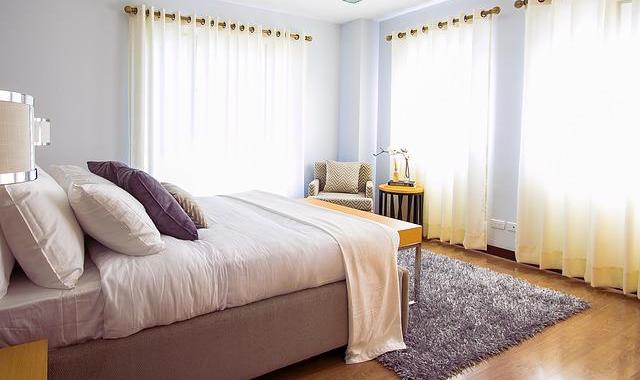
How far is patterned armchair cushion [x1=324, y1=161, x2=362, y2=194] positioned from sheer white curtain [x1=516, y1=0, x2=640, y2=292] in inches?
72.5

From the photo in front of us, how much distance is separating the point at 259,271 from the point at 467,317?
1.50 meters

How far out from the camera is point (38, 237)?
153 cm

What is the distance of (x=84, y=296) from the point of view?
1545mm

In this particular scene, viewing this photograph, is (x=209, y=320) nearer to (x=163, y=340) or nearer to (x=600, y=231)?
(x=163, y=340)

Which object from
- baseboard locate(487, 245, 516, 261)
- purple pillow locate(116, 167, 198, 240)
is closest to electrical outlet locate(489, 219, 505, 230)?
baseboard locate(487, 245, 516, 261)

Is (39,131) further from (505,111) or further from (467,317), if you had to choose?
(505,111)

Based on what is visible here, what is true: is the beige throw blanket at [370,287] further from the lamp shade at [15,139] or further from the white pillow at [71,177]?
the lamp shade at [15,139]

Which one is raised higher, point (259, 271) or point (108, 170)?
point (108, 170)

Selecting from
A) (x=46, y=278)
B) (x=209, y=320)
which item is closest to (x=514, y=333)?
(x=209, y=320)

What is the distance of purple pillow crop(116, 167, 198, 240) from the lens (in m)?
2.11

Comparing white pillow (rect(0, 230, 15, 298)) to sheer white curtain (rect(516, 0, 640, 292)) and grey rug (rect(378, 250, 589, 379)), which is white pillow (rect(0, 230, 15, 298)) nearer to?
grey rug (rect(378, 250, 589, 379))

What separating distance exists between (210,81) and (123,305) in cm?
345

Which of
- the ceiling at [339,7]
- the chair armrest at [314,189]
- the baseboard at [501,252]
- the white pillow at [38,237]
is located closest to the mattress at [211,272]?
the white pillow at [38,237]

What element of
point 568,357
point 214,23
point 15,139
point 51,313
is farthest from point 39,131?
point 214,23
